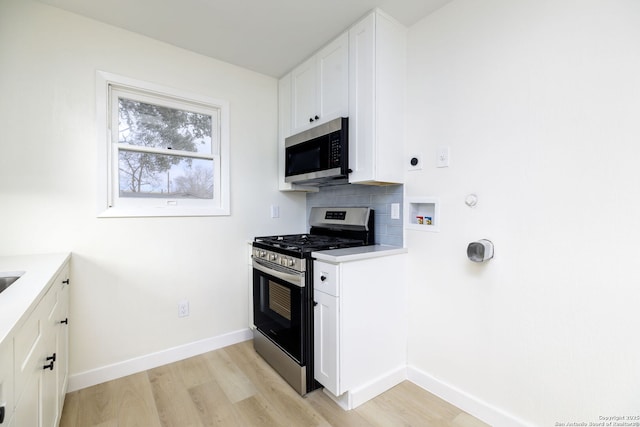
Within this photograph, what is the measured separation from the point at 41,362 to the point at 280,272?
4.05 feet

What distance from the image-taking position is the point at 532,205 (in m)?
1.47

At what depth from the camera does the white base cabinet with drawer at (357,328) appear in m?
1.70

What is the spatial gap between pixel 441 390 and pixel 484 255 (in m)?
0.96

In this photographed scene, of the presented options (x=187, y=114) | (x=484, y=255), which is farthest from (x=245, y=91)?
(x=484, y=255)

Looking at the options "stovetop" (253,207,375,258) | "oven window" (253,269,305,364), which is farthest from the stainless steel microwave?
"oven window" (253,269,305,364)

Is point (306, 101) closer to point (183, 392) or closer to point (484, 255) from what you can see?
point (484, 255)

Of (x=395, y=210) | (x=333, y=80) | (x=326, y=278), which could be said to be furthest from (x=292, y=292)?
(x=333, y=80)

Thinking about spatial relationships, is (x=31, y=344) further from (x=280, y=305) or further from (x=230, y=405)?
(x=280, y=305)

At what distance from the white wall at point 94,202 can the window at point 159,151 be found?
0.07 metres

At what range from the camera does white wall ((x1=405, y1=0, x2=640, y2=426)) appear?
4.04ft

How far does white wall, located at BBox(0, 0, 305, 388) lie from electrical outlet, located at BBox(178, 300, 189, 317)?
4cm

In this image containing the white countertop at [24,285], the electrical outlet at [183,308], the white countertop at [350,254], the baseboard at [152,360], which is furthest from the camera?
the electrical outlet at [183,308]

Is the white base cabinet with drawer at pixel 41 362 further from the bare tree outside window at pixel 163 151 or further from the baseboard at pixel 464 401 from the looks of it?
the baseboard at pixel 464 401

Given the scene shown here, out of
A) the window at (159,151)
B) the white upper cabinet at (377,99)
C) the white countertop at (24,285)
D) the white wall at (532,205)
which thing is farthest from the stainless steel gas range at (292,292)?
the white countertop at (24,285)
